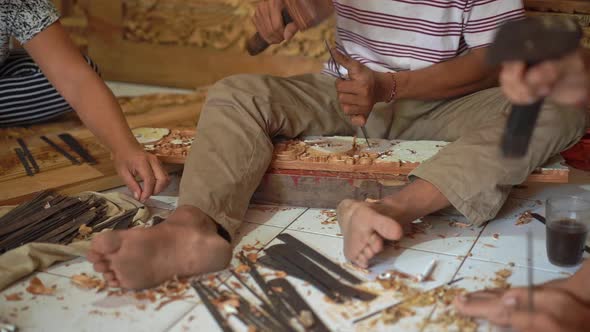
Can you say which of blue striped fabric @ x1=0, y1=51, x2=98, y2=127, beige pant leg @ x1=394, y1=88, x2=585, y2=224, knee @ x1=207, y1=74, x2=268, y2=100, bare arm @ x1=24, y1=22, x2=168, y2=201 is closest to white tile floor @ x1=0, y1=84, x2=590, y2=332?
beige pant leg @ x1=394, y1=88, x2=585, y2=224

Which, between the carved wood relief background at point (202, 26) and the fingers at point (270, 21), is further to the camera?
the carved wood relief background at point (202, 26)

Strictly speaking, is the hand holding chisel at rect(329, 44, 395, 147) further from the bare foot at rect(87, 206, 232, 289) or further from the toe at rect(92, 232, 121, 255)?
the toe at rect(92, 232, 121, 255)

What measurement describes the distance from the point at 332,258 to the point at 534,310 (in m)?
0.51

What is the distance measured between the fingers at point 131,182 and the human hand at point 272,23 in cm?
54

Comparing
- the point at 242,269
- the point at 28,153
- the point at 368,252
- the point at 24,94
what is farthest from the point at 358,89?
the point at 24,94

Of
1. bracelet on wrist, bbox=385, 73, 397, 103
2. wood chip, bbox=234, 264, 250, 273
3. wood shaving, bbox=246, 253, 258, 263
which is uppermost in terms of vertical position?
bracelet on wrist, bbox=385, 73, 397, 103

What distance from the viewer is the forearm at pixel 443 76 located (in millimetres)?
1717

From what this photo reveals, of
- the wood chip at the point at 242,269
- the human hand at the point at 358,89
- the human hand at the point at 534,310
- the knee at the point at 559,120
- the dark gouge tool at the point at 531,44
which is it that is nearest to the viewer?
the dark gouge tool at the point at 531,44

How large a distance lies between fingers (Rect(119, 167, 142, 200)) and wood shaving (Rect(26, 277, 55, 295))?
1.02 feet

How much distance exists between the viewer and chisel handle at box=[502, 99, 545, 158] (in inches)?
39.9

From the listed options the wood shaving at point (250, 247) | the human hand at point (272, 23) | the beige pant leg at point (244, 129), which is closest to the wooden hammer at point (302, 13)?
the human hand at point (272, 23)

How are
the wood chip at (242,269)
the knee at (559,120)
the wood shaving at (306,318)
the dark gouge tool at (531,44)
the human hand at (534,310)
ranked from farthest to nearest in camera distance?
1. the knee at (559,120)
2. the wood chip at (242,269)
3. the wood shaving at (306,318)
4. the human hand at (534,310)
5. the dark gouge tool at (531,44)

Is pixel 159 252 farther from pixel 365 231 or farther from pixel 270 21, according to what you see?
pixel 270 21

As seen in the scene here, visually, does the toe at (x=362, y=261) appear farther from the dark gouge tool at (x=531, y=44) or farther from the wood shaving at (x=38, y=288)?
the wood shaving at (x=38, y=288)
